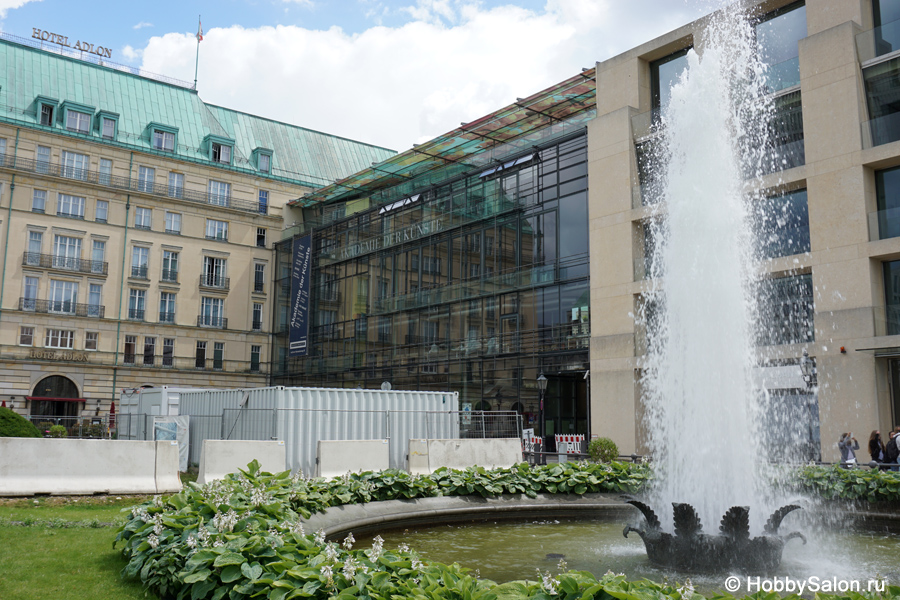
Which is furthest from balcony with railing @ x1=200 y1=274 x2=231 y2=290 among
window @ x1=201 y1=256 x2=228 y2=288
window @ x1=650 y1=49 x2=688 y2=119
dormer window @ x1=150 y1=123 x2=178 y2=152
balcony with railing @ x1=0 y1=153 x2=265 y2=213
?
window @ x1=650 y1=49 x2=688 y2=119

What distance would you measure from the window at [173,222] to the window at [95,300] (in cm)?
707

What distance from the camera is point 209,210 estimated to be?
63125 mm

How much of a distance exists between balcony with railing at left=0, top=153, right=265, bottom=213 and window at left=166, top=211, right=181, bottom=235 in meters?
1.46

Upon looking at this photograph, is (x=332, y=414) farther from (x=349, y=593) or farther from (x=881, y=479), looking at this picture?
(x=349, y=593)

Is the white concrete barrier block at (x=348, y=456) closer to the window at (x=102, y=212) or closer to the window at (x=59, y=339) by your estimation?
the window at (x=59, y=339)

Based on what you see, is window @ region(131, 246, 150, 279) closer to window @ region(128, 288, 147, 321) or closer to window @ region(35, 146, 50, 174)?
window @ region(128, 288, 147, 321)

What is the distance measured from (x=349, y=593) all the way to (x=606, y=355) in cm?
2808

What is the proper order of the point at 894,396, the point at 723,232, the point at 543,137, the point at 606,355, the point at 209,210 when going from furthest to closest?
the point at 209,210
the point at 543,137
the point at 606,355
the point at 894,396
the point at 723,232

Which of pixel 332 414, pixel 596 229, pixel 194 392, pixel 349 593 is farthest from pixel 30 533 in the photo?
pixel 596 229

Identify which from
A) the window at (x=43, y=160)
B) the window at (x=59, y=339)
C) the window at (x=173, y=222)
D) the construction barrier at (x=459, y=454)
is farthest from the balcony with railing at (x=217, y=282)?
the construction barrier at (x=459, y=454)

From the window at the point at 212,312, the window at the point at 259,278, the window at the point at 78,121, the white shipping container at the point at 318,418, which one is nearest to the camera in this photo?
the white shipping container at the point at 318,418

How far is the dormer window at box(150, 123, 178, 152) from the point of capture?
203ft

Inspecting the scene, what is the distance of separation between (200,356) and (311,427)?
144ft

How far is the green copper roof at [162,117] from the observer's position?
58.4m
